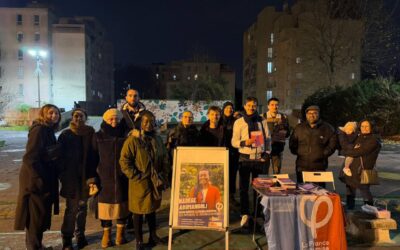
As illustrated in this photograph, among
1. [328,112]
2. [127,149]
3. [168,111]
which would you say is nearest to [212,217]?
[127,149]

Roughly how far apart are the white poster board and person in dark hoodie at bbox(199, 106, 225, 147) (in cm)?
133

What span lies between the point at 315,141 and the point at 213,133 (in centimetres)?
173

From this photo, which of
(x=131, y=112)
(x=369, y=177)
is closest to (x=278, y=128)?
(x=369, y=177)

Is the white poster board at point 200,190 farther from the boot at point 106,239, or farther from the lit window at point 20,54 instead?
the lit window at point 20,54

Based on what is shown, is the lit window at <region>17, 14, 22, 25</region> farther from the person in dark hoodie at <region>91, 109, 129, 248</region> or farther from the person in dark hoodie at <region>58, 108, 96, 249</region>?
the person in dark hoodie at <region>91, 109, 129, 248</region>

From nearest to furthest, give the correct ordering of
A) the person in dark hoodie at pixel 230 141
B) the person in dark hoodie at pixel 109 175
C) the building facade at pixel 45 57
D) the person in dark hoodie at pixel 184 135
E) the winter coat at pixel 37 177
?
1. the winter coat at pixel 37 177
2. the person in dark hoodie at pixel 109 175
3. the person in dark hoodie at pixel 184 135
4. the person in dark hoodie at pixel 230 141
5. the building facade at pixel 45 57

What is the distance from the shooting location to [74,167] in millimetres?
5297

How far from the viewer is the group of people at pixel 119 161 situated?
5008 mm

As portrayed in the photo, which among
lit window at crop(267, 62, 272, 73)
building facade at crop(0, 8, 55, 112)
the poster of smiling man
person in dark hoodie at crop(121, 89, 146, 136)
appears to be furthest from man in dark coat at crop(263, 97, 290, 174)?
building facade at crop(0, 8, 55, 112)

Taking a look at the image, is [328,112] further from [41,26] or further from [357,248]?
[41,26]

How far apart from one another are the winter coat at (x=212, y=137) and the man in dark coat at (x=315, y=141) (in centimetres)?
132

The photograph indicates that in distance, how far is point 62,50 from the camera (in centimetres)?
6412

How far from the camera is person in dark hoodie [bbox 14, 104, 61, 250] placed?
16.0ft

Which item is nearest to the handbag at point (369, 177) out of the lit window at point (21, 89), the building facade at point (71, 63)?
the building facade at point (71, 63)
